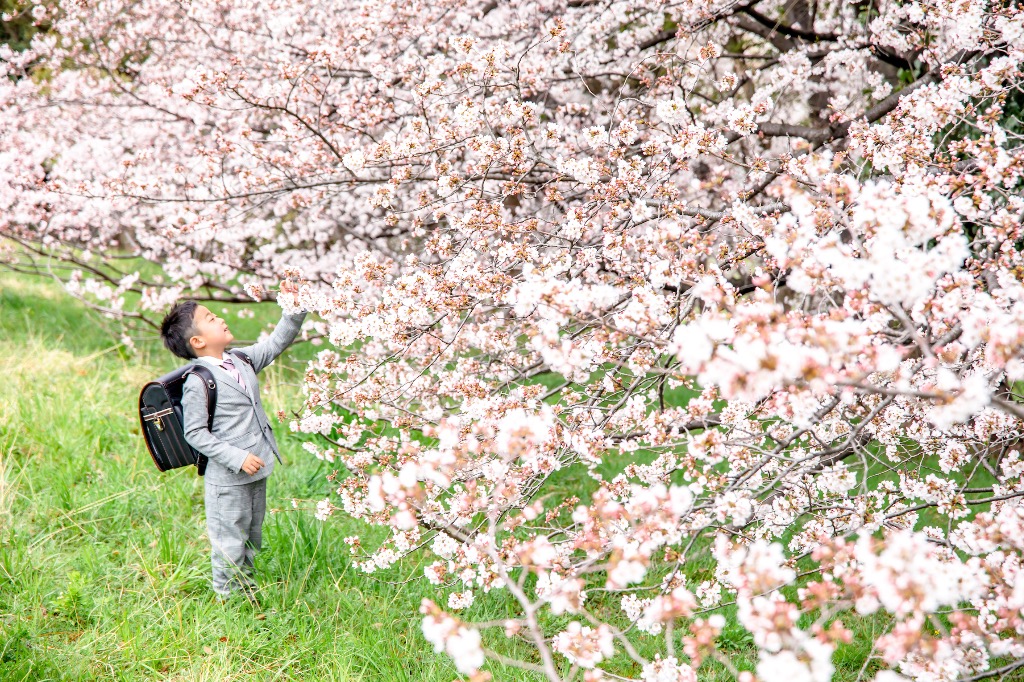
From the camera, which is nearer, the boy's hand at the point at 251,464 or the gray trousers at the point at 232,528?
the boy's hand at the point at 251,464

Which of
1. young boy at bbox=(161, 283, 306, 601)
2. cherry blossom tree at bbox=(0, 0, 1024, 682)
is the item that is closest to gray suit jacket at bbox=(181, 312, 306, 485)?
young boy at bbox=(161, 283, 306, 601)

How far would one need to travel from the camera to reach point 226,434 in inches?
122

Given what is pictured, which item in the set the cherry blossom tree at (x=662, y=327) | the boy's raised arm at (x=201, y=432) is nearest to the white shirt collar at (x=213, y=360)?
the boy's raised arm at (x=201, y=432)

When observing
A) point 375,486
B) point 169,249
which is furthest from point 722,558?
point 169,249

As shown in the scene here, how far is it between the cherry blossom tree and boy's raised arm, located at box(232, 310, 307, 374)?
124 millimetres

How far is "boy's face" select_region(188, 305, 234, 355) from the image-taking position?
10.2ft

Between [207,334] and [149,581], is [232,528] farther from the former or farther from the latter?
[207,334]

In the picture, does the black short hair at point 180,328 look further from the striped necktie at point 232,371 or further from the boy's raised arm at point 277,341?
the boy's raised arm at point 277,341

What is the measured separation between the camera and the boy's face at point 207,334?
3.10 m

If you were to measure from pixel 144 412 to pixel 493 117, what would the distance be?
2402 mm

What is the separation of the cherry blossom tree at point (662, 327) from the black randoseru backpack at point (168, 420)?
1.85 feet

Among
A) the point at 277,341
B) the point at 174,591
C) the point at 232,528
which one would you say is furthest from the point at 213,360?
the point at 174,591

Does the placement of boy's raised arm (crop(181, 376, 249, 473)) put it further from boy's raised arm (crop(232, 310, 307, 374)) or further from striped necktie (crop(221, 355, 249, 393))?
boy's raised arm (crop(232, 310, 307, 374))

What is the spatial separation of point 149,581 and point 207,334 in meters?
1.20
